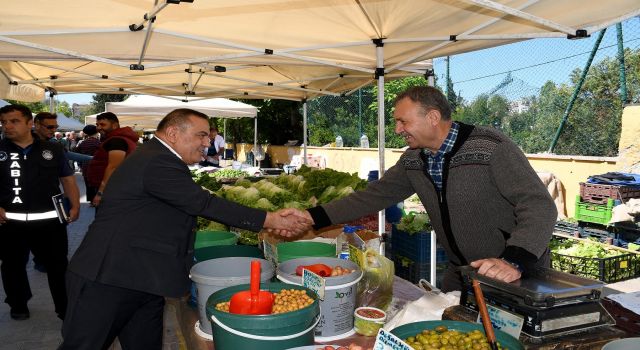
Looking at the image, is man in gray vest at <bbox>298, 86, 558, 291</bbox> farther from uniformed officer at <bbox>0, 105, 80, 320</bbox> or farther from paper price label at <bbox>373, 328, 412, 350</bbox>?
uniformed officer at <bbox>0, 105, 80, 320</bbox>

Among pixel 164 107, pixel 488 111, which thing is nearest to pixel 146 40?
pixel 164 107

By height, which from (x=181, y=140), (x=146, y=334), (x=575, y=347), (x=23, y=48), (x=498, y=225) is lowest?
(x=146, y=334)

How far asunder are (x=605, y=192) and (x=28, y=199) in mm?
8203

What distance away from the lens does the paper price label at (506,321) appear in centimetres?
177

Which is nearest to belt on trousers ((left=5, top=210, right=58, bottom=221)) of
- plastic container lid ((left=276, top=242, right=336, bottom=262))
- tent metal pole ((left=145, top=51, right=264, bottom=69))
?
tent metal pole ((left=145, top=51, right=264, bottom=69))

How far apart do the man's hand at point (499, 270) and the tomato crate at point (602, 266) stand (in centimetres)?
392

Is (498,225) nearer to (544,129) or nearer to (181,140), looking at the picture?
(181,140)

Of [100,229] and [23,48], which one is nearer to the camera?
[100,229]

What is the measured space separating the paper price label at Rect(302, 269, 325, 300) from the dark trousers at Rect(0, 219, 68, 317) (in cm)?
381

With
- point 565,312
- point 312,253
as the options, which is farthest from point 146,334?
point 565,312

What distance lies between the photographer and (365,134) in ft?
61.5

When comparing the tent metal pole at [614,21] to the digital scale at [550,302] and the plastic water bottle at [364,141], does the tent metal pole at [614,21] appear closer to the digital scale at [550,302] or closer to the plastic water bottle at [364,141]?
the digital scale at [550,302]

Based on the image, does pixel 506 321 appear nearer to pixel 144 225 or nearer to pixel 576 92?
pixel 144 225

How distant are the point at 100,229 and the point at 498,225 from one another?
2233 millimetres
